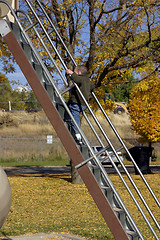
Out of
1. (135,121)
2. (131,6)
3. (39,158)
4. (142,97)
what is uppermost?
(131,6)

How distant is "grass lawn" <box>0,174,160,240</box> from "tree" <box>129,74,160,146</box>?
1299 cm

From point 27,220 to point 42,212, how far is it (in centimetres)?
101

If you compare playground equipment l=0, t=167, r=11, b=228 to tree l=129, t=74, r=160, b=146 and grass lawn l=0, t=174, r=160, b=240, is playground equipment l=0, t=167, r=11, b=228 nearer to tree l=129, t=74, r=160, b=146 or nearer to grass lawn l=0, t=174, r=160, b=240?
grass lawn l=0, t=174, r=160, b=240

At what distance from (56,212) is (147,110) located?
19.8 meters

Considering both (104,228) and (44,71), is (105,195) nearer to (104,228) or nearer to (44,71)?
(44,71)

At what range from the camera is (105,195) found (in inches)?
200

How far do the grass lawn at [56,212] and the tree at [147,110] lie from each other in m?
13.0

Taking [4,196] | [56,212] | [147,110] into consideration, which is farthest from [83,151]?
[147,110]

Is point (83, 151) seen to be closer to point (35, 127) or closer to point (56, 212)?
point (56, 212)

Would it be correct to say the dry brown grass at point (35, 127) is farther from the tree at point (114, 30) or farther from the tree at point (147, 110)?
the tree at point (114, 30)

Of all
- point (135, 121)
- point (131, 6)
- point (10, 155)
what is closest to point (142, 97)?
point (135, 121)

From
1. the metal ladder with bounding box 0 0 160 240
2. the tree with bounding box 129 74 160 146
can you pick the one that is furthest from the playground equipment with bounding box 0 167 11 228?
the tree with bounding box 129 74 160 146

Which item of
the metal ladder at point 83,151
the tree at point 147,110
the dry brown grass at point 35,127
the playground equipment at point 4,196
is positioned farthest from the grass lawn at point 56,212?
the dry brown grass at point 35,127

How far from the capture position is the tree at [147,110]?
27594mm
